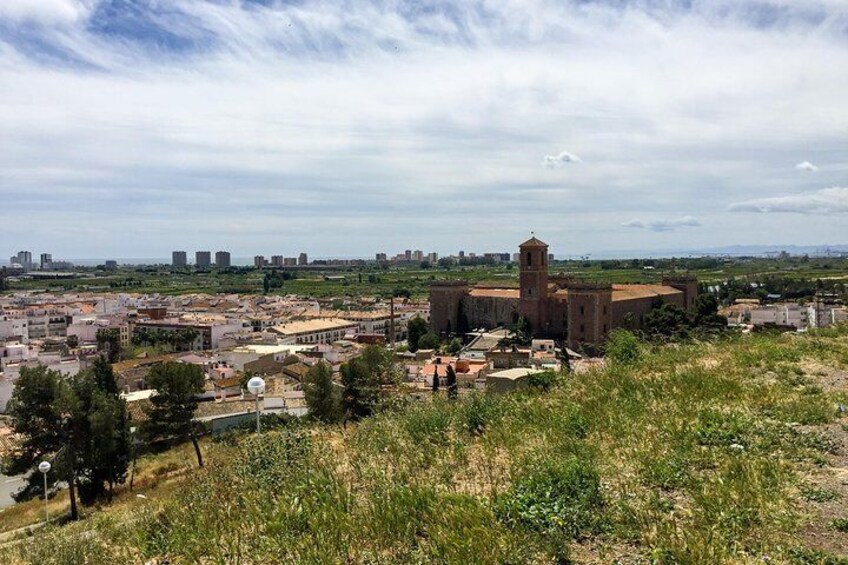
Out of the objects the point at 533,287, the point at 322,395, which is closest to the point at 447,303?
the point at 533,287

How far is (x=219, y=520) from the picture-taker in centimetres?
412

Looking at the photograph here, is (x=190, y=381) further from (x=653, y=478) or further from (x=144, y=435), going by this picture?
(x=653, y=478)

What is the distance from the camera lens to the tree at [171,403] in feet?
53.4

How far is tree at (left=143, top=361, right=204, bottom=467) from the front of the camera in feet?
53.4

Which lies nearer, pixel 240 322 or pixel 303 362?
pixel 303 362

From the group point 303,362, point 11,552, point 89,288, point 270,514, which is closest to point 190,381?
point 11,552

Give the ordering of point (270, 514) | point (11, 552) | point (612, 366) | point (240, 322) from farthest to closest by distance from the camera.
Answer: point (240, 322) < point (612, 366) < point (11, 552) < point (270, 514)

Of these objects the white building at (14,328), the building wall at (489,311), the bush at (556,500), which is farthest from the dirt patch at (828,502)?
the white building at (14,328)

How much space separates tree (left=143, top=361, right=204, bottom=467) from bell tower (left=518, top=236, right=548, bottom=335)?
33328 millimetres

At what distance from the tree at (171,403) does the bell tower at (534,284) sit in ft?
109

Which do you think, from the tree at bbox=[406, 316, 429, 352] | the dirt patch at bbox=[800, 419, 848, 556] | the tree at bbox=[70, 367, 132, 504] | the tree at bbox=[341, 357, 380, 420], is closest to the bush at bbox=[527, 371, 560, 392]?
the dirt patch at bbox=[800, 419, 848, 556]

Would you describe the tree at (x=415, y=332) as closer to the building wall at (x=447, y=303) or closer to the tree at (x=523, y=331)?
the building wall at (x=447, y=303)

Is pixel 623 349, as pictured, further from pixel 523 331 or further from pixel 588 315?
pixel 523 331

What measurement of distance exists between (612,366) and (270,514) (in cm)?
531
